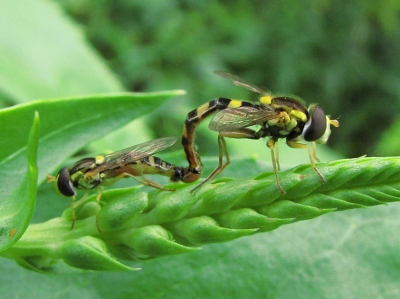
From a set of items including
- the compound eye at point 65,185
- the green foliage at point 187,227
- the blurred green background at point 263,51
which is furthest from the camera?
the blurred green background at point 263,51

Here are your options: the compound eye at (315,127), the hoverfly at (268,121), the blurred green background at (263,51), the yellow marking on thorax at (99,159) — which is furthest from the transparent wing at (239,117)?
the blurred green background at (263,51)

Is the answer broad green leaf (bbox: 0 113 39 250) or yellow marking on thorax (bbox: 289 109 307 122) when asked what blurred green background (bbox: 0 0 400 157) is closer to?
yellow marking on thorax (bbox: 289 109 307 122)

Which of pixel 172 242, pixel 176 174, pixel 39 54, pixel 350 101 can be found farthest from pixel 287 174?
pixel 350 101

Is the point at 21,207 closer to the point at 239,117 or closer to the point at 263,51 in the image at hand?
the point at 239,117

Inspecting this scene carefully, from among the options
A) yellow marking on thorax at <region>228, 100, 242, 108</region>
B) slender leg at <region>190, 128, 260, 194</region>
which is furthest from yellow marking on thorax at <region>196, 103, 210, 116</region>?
slender leg at <region>190, 128, 260, 194</region>

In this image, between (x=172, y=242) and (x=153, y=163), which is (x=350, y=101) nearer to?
(x=153, y=163)

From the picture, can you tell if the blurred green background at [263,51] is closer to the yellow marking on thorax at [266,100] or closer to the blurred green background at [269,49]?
the blurred green background at [269,49]
